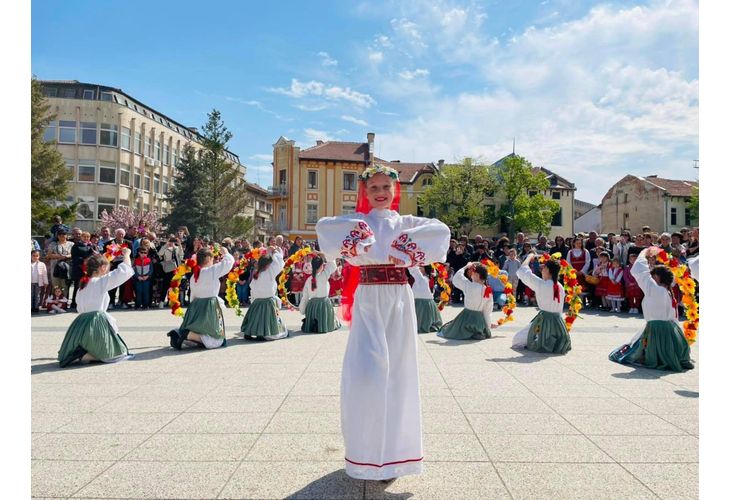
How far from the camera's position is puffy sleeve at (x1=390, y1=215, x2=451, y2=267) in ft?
12.0

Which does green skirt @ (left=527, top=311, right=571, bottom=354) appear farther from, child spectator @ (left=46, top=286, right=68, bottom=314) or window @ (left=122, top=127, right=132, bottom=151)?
window @ (left=122, top=127, right=132, bottom=151)

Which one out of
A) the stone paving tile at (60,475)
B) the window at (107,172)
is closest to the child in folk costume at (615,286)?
the stone paving tile at (60,475)

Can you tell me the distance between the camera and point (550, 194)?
53.6 m

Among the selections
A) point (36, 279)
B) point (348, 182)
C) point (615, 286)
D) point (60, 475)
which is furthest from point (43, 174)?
point (60, 475)

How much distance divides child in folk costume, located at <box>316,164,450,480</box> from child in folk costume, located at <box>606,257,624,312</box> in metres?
12.9

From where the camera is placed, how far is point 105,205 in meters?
42.3

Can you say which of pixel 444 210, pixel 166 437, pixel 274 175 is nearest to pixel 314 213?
pixel 274 175

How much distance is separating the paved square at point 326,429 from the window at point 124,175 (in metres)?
38.8

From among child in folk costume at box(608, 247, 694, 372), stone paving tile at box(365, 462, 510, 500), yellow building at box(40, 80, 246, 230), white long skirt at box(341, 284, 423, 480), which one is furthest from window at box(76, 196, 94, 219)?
stone paving tile at box(365, 462, 510, 500)

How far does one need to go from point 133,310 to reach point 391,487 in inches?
502

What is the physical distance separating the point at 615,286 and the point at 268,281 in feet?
33.9

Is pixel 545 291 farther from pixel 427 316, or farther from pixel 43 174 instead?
pixel 43 174

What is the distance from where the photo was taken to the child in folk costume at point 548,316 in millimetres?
8352

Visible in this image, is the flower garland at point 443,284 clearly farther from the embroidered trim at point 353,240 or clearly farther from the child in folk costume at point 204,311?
the embroidered trim at point 353,240
